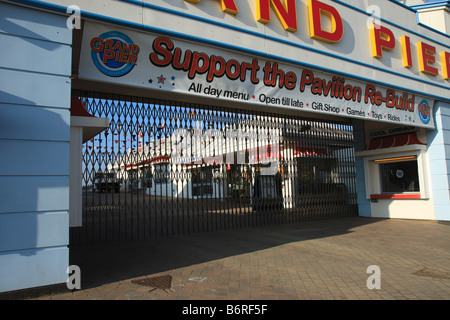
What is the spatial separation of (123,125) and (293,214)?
262 inches

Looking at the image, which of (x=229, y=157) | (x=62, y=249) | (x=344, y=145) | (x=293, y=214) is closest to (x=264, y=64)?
(x=229, y=157)

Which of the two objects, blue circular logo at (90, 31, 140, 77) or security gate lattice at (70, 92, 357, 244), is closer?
blue circular logo at (90, 31, 140, 77)

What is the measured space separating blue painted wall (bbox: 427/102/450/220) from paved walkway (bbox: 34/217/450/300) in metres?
1.47

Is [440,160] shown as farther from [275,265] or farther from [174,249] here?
[174,249]

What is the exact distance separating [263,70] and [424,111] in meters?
6.82

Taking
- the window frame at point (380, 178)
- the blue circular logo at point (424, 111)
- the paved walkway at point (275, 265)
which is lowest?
the paved walkway at point (275, 265)

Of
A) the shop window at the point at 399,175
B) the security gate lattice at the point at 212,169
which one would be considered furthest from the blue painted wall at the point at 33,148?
the shop window at the point at 399,175

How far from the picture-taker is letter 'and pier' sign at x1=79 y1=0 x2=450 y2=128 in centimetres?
523

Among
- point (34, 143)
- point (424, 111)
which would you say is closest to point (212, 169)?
point (34, 143)

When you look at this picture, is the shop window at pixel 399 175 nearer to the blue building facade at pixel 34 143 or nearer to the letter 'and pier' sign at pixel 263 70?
the letter 'and pier' sign at pixel 263 70

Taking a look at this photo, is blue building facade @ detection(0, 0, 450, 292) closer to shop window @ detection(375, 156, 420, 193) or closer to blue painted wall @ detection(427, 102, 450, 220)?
shop window @ detection(375, 156, 420, 193)

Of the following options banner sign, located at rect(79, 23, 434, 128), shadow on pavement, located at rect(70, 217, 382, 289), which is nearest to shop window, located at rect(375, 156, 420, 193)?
shadow on pavement, located at rect(70, 217, 382, 289)

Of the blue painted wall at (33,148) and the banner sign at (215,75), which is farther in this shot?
the banner sign at (215,75)

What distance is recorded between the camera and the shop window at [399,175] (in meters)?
11.1
